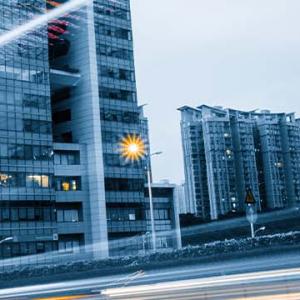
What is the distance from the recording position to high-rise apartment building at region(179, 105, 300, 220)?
123750 mm

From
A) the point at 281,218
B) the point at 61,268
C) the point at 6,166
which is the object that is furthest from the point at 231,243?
the point at 281,218

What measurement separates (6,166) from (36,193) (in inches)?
153

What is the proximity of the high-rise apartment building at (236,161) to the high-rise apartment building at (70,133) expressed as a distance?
2198 inches

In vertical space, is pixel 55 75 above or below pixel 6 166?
above

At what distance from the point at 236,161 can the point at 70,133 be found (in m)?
64.6

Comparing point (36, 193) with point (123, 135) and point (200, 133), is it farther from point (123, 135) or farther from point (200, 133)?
point (200, 133)

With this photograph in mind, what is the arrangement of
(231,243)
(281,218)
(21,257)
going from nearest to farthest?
(231,243) < (21,257) < (281,218)

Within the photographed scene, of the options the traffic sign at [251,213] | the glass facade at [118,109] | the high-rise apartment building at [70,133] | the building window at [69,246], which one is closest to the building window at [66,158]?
the high-rise apartment building at [70,133]

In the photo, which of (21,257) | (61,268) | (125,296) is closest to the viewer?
(125,296)

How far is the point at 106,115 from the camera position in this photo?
2650 inches

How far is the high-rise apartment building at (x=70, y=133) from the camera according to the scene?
2299 inches

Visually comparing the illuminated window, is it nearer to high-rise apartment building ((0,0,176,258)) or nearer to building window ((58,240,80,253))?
high-rise apartment building ((0,0,176,258))

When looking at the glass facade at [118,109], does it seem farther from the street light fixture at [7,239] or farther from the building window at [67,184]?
the street light fixture at [7,239]

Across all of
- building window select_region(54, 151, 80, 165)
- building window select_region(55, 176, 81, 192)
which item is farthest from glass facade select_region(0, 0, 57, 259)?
building window select_region(54, 151, 80, 165)
